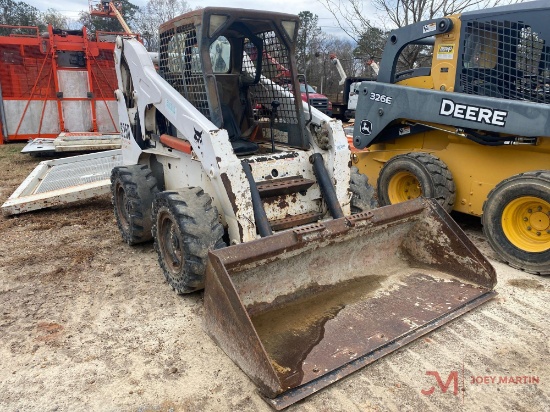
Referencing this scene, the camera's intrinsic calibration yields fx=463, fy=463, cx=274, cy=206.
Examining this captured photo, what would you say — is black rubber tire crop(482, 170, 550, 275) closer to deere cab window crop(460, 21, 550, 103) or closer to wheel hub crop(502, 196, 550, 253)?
wheel hub crop(502, 196, 550, 253)

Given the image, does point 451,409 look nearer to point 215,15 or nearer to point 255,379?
point 255,379

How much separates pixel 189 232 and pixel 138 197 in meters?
1.44

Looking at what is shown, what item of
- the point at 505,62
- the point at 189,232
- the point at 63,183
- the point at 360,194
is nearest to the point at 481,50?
the point at 505,62

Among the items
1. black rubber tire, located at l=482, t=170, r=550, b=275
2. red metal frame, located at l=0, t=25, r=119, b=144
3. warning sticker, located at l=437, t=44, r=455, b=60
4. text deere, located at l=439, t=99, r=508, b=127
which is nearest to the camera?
black rubber tire, located at l=482, t=170, r=550, b=275

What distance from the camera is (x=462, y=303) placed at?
3.42m

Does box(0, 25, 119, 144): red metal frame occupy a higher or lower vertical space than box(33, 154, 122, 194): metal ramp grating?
higher

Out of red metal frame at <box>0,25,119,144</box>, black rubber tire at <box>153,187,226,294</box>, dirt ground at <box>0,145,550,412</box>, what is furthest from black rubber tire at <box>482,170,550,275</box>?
red metal frame at <box>0,25,119,144</box>

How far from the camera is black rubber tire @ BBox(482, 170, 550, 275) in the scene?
4.13 meters

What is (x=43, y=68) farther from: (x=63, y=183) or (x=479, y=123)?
(x=479, y=123)

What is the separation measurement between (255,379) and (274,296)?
77 cm

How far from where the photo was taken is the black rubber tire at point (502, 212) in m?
4.13

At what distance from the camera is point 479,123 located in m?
4.68

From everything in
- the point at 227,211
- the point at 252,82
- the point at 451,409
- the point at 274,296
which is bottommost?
the point at 451,409

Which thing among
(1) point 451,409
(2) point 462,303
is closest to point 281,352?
(1) point 451,409
